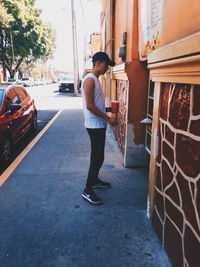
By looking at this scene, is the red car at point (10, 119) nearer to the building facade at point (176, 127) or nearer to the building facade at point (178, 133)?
the building facade at point (176, 127)

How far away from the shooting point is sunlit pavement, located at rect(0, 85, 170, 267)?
2.48m

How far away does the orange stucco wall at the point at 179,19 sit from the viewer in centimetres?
171

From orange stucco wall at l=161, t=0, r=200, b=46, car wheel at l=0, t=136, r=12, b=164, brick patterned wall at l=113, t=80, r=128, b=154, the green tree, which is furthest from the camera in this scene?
the green tree

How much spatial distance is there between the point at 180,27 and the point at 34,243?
260cm

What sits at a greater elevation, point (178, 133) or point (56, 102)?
point (178, 133)

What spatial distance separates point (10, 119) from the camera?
5219 mm

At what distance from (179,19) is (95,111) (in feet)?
4.96

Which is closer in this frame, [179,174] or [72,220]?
[179,174]

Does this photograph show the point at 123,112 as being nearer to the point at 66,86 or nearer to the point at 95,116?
the point at 95,116

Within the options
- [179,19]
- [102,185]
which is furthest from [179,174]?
[102,185]

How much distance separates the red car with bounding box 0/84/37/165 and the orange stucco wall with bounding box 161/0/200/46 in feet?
12.0

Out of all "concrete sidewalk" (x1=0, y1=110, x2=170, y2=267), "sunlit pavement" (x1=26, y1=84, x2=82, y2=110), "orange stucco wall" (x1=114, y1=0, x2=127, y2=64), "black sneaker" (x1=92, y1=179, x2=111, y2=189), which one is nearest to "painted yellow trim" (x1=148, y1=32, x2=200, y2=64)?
"concrete sidewalk" (x1=0, y1=110, x2=170, y2=267)

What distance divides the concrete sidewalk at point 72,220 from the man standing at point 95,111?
416mm

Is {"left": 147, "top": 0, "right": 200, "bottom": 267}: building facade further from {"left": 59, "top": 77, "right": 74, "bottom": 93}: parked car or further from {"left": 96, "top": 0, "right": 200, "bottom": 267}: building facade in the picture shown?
{"left": 59, "top": 77, "right": 74, "bottom": 93}: parked car
